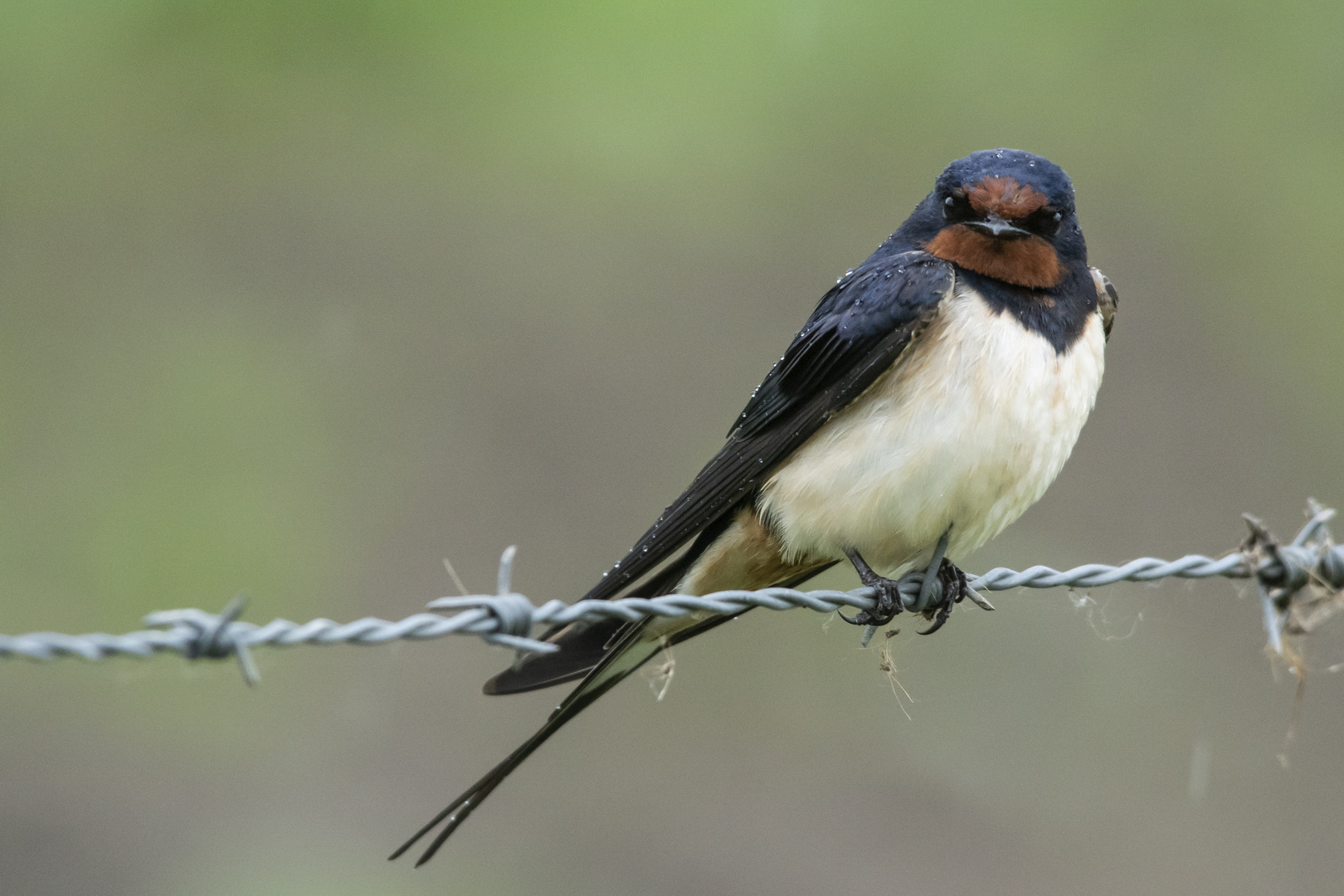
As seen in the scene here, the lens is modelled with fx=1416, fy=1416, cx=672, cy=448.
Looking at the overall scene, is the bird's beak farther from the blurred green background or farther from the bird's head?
the blurred green background

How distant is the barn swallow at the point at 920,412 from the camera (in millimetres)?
2959

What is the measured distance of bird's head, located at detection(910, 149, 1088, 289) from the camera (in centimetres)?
303

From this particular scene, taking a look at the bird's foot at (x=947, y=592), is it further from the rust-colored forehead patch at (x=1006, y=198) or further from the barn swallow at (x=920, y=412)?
the rust-colored forehead patch at (x=1006, y=198)

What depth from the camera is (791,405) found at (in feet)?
10.5

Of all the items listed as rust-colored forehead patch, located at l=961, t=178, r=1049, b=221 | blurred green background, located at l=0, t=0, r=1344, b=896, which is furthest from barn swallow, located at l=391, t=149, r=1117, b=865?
blurred green background, located at l=0, t=0, r=1344, b=896

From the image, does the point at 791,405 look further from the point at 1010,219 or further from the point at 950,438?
the point at 1010,219

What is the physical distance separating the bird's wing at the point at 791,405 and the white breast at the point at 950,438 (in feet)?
0.16

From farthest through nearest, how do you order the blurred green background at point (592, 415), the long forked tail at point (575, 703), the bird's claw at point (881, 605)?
the blurred green background at point (592, 415) < the bird's claw at point (881, 605) < the long forked tail at point (575, 703)

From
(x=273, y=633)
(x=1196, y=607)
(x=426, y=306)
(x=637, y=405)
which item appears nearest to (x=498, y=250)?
(x=426, y=306)

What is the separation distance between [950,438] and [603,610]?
1049 millimetres

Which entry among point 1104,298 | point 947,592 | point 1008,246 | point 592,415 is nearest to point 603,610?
point 947,592

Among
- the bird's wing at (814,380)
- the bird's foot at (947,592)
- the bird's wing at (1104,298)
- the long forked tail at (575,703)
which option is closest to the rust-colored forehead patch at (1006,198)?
the bird's wing at (814,380)

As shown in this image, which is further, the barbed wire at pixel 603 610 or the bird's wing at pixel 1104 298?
the bird's wing at pixel 1104 298

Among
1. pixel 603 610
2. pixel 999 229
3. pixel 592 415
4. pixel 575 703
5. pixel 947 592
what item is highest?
pixel 592 415
